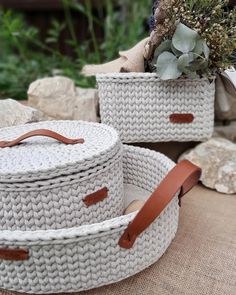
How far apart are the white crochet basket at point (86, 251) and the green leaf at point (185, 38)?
0.90ft

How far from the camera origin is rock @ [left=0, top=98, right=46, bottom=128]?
0.82m

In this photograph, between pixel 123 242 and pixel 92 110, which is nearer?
pixel 123 242

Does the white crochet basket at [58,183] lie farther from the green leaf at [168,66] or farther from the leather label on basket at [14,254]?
the green leaf at [168,66]

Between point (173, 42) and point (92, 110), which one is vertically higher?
point (173, 42)

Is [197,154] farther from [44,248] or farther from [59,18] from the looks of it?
[59,18]

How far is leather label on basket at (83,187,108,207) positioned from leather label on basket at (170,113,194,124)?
29 centimetres

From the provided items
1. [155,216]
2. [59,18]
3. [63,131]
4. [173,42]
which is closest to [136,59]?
[173,42]

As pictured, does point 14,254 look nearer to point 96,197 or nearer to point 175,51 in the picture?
point 96,197

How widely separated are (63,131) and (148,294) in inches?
13.8

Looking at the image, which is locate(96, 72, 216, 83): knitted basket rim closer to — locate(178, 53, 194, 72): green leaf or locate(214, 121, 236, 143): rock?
locate(178, 53, 194, 72): green leaf

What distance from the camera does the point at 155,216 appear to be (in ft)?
1.63

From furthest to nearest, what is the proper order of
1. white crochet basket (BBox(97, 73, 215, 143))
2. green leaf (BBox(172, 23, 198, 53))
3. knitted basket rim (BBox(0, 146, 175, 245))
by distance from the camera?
white crochet basket (BBox(97, 73, 215, 143)) → green leaf (BBox(172, 23, 198, 53)) → knitted basket rim (BBox(0, 146, 175, 245))

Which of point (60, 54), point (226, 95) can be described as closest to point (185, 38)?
point (226, 95)

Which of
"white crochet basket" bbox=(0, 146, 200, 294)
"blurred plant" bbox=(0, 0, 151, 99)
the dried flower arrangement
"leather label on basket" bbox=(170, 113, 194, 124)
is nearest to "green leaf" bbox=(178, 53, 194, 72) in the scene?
the dried flower arrangement
